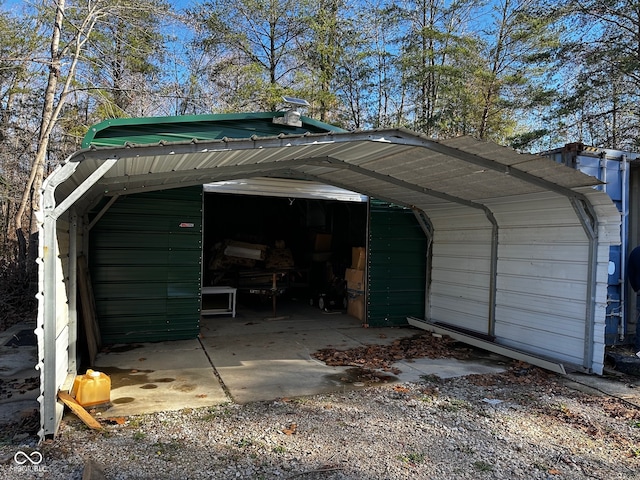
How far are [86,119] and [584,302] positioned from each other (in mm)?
13074

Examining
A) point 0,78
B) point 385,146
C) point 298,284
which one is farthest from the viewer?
point 0,78

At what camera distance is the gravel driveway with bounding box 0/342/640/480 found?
293 cm

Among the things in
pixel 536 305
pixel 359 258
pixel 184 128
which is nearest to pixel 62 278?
pixel 184 128

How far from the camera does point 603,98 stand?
38.9ft

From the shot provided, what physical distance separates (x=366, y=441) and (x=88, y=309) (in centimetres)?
395

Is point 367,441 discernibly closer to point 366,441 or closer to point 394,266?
point 366,441

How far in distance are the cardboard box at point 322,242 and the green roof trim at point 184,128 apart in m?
4.47

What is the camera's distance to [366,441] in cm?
338

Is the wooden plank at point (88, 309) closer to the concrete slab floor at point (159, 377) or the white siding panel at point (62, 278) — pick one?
the concrete slab floor at point (159, 377)

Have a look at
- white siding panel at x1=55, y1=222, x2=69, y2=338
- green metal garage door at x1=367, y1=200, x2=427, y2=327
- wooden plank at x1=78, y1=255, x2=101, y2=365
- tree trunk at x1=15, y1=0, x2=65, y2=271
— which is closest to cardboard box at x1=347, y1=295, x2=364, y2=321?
green metal garage door at x1=367, y1=200, x2=427, y2=327

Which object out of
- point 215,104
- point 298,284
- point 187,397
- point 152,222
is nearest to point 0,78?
point 215,104

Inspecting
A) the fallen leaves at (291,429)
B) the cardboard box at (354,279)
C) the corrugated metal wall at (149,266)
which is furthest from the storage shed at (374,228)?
the fallen leaves at (291,429)

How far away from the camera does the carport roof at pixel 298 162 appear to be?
11.7ft

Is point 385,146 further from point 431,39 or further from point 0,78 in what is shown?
point 431,39
